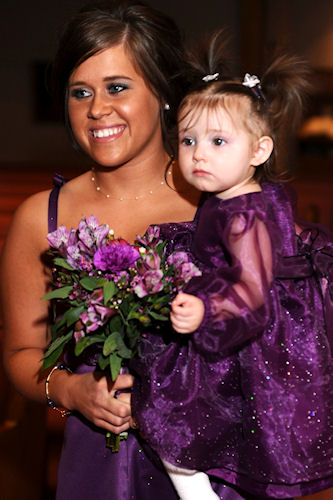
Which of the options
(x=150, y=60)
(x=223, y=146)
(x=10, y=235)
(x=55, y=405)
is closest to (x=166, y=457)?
(x=55, y=405)

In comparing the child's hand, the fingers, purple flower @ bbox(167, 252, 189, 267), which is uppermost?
purple flower @ bbox(167, 252, 189, 267)

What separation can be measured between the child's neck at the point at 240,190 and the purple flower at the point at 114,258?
0.31m

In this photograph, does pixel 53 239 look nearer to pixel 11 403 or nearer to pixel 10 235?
pixel 10 235

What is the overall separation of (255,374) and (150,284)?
1.14ft

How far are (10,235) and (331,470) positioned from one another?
50.0 inches

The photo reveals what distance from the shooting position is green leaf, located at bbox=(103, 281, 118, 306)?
1617 millimetres

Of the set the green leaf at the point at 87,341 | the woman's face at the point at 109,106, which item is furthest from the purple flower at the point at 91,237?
the woman's face at the point at 109,106

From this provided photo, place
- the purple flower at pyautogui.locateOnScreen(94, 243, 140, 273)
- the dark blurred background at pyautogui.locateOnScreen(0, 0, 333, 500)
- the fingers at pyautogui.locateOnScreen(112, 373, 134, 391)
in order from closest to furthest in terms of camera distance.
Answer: the purple flower at pyautogui.locateOnScreen(94, 243, 140, 273), the fingers at pyautogui.locateOnScreen(112, 373, 134, 391), the dark blurred background at pyautogui.locateOnScreen(0, 0, 333, 500)

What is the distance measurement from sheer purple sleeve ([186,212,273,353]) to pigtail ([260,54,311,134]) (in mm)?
448

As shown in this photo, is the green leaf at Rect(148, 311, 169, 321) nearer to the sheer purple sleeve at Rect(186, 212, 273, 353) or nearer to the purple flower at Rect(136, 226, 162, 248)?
the sheer purple sleeve at Rect(186, 212, 273, 353)

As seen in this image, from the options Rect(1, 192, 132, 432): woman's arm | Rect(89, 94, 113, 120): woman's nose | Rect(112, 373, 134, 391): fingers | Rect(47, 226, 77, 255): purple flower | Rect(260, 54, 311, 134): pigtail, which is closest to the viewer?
Rect(47, 226, 77, 255): purple flower


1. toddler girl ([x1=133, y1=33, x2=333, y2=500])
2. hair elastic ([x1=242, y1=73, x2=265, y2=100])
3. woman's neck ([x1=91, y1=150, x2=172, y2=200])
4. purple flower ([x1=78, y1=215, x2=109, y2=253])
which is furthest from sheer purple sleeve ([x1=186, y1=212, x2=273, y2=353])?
woman's neck ([x1=91, y1=150, x2=172, y2=200])

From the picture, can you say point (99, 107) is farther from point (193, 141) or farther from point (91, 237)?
point (91, 237)

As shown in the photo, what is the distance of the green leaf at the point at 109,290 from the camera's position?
162 centimetres
